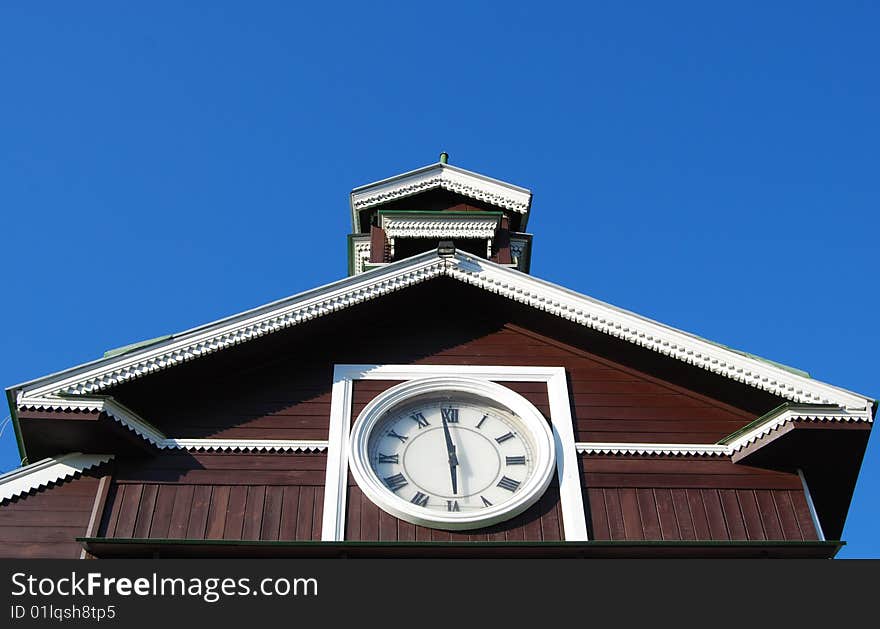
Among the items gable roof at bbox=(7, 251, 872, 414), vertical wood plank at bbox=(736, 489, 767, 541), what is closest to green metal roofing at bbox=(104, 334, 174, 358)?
gable roof at bbox=(7, 251, 872, 414)

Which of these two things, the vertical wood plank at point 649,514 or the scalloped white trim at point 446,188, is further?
the scalloped white trim at point 446,188

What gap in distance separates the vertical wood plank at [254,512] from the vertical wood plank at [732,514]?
5052mm

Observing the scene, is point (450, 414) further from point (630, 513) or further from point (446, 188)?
point (446, 188)

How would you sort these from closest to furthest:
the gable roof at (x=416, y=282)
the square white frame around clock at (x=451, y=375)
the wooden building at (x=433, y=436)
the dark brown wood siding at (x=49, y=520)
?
the dark brown wood siding at (x=49, y=520)
the wooden building at (x=433, y=436)
the square white frame around clock at (x=451, y=375)
the gable roof at (x=416, y=282)

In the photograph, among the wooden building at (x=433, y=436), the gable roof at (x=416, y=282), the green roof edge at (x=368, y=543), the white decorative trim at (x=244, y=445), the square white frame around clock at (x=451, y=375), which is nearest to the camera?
the green roof edge at (x=368, y=543)

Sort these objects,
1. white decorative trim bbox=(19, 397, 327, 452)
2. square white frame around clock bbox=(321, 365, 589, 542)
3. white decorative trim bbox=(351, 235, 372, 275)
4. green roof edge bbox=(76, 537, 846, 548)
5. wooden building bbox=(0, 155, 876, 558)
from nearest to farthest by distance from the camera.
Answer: green roof edge bbox=(76, 537, 846, 548), wooden building bbox=(0, 155, 876, 558), square white frame around clock bbox=(321, 365, 589, 542), white decorative trim bbox=(19, 397, 327, 452), white decorative trim bbox=(351, 235, 372, 275)

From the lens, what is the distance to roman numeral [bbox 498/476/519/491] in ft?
39.1

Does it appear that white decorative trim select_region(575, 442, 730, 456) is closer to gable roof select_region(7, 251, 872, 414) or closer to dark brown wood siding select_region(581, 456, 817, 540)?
dark brown wood siding select_region(581, 456, 817, 540)

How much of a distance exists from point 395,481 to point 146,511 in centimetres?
270

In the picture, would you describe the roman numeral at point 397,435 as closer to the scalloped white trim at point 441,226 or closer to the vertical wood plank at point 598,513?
the vertical wood plank at point 598,513

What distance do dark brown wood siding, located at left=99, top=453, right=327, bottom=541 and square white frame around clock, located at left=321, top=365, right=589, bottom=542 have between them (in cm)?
16

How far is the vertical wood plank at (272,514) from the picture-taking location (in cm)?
1134

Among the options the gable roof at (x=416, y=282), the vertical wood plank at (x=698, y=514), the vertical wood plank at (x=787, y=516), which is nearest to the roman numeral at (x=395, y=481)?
the gable roof at (x=416, y=282)
